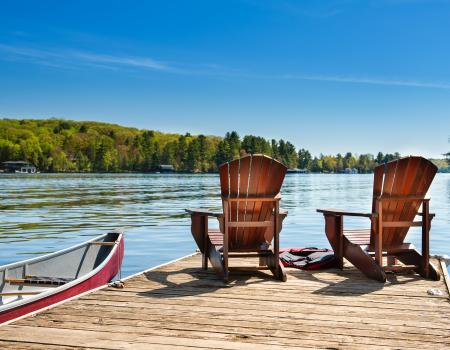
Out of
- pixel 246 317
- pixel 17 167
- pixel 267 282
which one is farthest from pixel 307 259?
pixel 17 167


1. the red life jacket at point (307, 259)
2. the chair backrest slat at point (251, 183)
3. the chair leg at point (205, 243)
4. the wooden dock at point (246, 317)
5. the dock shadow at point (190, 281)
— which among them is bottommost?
the dock shadow at point (190, 281)

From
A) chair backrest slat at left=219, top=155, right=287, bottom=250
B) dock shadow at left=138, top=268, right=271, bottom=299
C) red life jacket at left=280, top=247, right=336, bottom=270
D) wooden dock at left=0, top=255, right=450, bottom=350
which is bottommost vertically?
dock shadow at left=138, top=268, right=271, bottom=299

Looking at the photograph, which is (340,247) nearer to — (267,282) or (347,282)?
(347,282)

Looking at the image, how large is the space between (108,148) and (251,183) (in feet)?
528

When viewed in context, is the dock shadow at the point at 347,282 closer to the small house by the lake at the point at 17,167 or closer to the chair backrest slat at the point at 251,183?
the chair backrest slat at the point at 251,183

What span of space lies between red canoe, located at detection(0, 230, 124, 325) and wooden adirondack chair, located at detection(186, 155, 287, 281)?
5.22 feet

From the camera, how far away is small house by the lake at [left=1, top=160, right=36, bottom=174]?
145000mm

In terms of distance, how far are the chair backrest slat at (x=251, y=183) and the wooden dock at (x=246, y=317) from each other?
76cm

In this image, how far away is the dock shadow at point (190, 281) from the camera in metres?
5.03

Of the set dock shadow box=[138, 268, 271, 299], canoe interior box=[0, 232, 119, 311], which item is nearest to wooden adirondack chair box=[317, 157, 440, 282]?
dock shadow box=[138, 268, 271, 299]

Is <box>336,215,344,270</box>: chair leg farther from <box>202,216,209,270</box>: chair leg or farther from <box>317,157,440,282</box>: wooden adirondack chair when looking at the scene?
<box>202,216,209,270</box>: chair leg

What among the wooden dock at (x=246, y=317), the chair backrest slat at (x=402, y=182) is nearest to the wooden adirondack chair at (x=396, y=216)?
the chair backrest slat at (x=402, y=182)

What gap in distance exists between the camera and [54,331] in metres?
3.69

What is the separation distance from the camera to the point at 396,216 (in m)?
5.81
